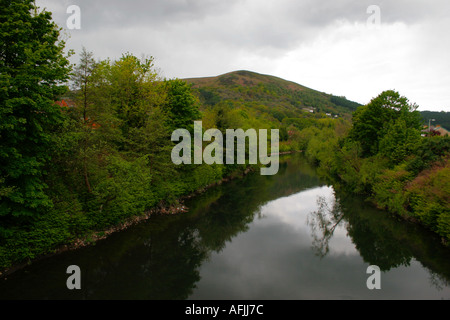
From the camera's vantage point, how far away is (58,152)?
14.2 metres

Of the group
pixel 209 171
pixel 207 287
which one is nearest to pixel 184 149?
pixel 209 171

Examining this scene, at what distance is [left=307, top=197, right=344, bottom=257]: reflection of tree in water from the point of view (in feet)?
58.9

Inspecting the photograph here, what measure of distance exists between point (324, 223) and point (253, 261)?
986 centimetres

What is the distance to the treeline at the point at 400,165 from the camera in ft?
57.4

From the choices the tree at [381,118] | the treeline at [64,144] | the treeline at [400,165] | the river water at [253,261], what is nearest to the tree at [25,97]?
the treeline at [64,144]

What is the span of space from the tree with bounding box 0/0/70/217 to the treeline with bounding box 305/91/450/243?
22.4 metres

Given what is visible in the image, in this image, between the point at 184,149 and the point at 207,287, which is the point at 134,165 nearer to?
the point at 184,149

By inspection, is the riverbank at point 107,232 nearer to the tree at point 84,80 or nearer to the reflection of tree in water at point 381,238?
the tree at point 84,80

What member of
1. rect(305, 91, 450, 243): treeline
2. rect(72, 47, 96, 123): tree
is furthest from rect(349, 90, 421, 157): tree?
rect(72, 47, 96, 123): tree

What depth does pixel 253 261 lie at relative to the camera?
50.6 feet

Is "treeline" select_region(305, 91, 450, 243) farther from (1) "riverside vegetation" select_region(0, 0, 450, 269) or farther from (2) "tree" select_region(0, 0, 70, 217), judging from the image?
(2) "tree" select_region(0, 0, 70, 217)
